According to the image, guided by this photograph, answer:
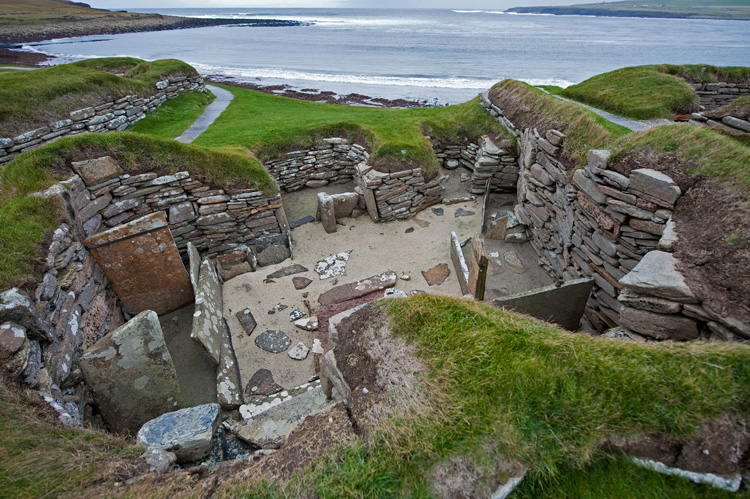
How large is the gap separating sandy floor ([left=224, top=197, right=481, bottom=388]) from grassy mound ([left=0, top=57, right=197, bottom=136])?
30.9ft

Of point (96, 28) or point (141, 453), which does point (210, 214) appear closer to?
point (141, 453)

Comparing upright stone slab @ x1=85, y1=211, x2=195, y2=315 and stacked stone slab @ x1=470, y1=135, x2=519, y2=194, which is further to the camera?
stacked stone slab @ x1=470, y1=135, x2=519, y2=194

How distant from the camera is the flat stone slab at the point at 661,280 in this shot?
4.66 metres

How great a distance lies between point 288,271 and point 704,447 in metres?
8.86

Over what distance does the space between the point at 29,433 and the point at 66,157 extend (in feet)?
24.5

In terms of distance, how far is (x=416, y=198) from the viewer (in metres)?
12.6

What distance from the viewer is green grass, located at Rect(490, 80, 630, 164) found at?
323 inches

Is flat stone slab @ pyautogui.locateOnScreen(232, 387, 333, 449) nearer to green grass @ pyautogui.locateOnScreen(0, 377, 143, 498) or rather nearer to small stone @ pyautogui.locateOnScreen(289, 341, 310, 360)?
green grass @ pyautogui.locateOnScreen(0, 377, 143, 498)

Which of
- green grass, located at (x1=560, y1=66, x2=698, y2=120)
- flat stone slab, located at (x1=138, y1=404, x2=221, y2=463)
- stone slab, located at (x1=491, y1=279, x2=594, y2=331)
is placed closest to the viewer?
flat stone slab, located at (x1=138, y1=404, x2=221, y2=463)

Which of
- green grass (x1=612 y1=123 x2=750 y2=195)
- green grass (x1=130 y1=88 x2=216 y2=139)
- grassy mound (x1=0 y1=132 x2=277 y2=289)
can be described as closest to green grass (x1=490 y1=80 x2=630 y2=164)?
green grass (x1=612 y1=123 x2=750 y2=195)

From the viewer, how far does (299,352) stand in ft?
24.4

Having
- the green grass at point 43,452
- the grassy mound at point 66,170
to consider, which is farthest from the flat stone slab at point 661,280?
the grassy mound at point 66,170

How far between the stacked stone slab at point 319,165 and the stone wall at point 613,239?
6.68m

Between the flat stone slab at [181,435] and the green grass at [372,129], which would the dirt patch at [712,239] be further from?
the green grass at [372,129]
